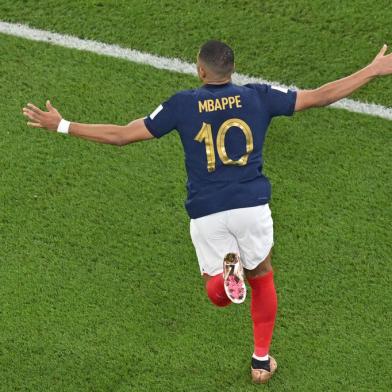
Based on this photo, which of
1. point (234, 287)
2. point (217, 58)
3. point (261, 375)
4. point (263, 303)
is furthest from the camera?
point (261, 375)

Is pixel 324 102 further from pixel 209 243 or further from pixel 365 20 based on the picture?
pixel 365 20

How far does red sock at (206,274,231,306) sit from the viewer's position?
596cm

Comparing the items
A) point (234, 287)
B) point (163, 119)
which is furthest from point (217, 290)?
point (163, 119)

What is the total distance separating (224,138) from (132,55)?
8.73 feet

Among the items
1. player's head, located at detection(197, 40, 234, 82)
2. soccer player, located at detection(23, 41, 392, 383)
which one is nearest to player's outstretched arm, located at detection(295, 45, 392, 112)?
soccer player, located at detection(23, 41, 392, 383)

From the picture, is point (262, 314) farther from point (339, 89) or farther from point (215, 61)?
point (215, 61)

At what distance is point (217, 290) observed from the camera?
5.98 meters

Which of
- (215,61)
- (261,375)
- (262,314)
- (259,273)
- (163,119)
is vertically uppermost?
(215,61)

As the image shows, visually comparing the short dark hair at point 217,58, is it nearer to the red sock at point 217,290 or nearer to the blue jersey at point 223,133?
the blue jersey at point 223,133

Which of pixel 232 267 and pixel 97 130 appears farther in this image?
pixel 232 267

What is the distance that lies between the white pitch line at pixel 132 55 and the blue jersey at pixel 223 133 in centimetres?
212

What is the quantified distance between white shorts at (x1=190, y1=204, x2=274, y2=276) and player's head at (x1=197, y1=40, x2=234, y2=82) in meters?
0.73

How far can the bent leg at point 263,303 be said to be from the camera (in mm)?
6047

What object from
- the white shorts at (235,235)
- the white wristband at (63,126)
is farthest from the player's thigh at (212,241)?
the white wristband at (63,126)
